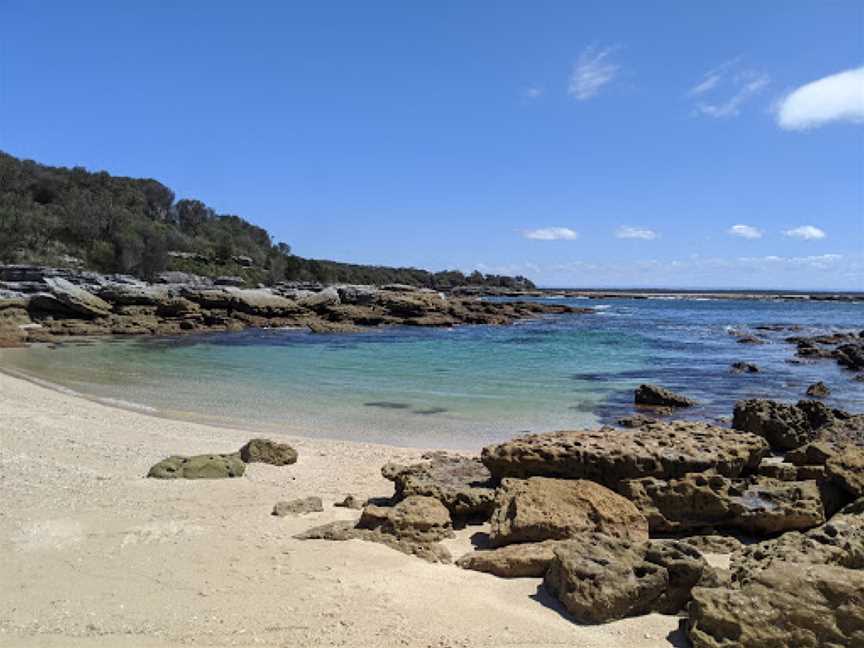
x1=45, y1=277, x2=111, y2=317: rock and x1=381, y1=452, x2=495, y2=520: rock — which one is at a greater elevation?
x1=45, y1=277, x2=111, y2=317: rock

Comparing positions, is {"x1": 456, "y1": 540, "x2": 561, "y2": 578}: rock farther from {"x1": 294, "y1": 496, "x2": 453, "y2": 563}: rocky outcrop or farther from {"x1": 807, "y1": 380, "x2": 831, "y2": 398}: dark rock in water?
{"x1": 807, "y1": 380, "x2": 831, "y2": 398}: dark rock in water

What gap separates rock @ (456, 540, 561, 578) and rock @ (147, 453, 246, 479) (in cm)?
401

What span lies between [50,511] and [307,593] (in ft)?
11.2

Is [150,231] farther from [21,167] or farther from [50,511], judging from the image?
[50,511]

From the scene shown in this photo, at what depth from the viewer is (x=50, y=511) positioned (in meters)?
6.59

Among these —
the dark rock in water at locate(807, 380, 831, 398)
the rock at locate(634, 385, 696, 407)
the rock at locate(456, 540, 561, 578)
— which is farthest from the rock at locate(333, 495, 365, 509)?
the dark rock in water at locate(807, 380, 831, 398)

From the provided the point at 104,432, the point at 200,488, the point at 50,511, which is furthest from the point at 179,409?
the point at 50,511

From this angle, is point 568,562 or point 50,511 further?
point 50,511

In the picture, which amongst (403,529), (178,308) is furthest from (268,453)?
(178,308)

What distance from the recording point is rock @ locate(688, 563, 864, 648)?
3977 mm

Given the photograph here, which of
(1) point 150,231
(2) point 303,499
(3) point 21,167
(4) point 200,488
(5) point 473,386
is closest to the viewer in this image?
(2) point 303,499

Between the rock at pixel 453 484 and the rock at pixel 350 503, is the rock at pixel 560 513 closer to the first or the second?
the rock at pixel 453 484

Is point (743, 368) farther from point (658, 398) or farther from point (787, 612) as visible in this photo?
point (787, 612)

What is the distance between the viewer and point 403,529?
6.22 m
